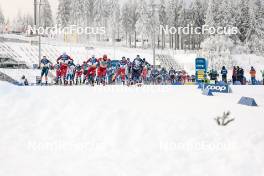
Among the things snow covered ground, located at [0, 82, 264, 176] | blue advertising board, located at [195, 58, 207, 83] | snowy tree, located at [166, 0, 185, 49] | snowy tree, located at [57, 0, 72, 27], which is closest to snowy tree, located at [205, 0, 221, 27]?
snowy tree, located at [166, 0, 185, 49]

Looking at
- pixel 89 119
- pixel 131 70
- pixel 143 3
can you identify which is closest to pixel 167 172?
pixel 89 119

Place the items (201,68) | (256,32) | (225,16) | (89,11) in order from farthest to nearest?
(89,11), (256,32), (225,16), (201,68)

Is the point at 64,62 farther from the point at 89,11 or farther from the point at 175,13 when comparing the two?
the point at 175,13

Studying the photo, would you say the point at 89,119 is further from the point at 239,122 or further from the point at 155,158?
the point at 239,122

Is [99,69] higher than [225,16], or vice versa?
[225,16]

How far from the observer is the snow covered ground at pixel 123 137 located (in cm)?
1002

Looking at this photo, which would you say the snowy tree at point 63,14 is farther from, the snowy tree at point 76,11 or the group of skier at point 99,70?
the group of skier at point 99,70

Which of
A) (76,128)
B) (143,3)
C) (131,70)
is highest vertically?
(143,3)

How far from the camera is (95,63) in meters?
20.0

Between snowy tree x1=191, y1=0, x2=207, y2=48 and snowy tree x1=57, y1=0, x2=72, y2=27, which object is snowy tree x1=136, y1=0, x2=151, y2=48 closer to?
snowy tree x1=191, y1=0, x2=207, y2=48

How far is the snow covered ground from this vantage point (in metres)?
10.0

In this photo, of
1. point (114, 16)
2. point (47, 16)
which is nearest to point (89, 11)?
point (47, 16)

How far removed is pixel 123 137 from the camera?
11.4m

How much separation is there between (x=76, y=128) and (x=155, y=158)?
8.95 feet
